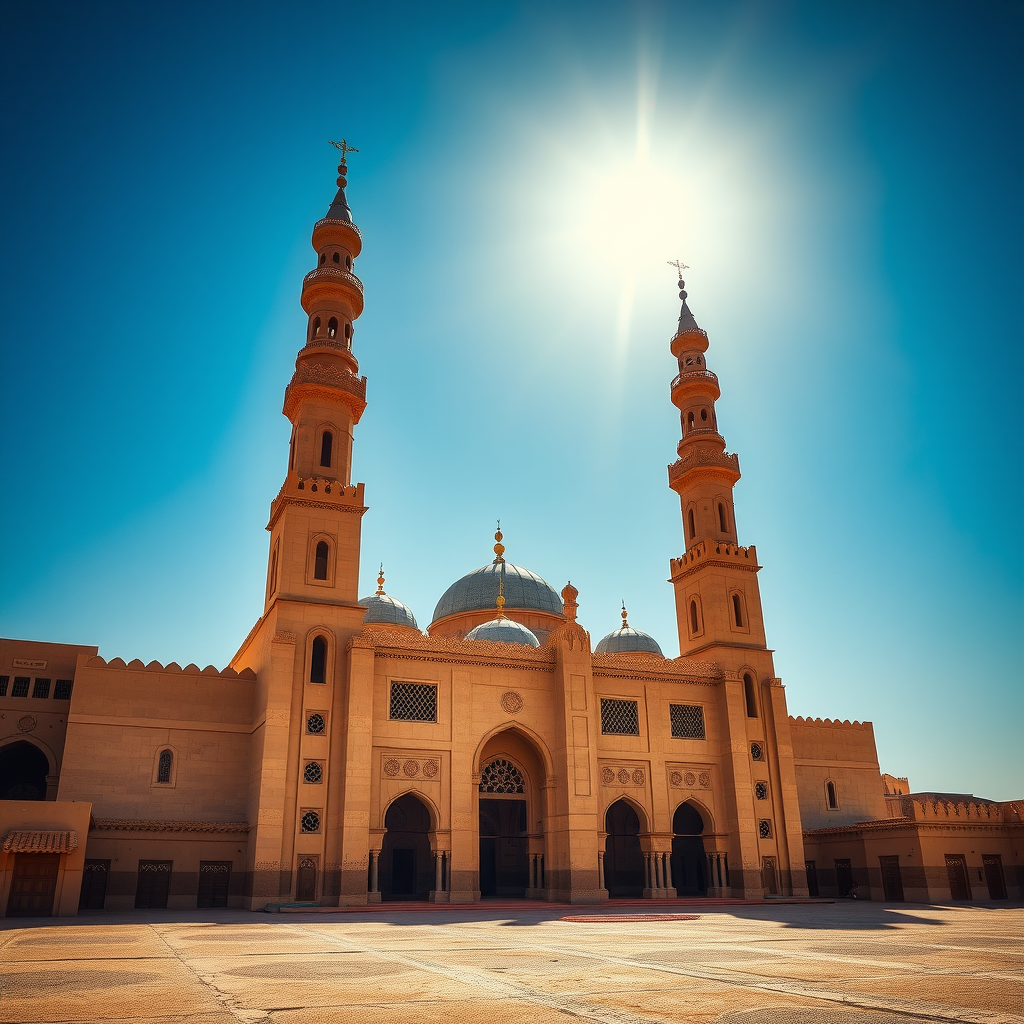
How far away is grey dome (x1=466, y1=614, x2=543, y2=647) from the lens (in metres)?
39.2

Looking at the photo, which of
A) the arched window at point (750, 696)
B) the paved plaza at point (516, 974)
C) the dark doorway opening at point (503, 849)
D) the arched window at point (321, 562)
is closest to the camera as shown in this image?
the paved plaza at point (516, 974)

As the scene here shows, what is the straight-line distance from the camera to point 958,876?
3030 centimetres

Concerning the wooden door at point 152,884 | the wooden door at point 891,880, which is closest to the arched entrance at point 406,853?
the wooden door at point 152,884

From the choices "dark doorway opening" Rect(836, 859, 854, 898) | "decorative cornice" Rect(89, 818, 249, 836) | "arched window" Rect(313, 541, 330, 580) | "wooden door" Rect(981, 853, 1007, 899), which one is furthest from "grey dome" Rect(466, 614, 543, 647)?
"wooden door" Rect(981, 853, 1007, 899)

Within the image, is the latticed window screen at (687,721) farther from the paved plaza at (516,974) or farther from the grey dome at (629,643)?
the paved plaza at (516,974)

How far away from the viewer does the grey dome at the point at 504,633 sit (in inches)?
1543

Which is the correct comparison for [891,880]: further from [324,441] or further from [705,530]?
[324,441]

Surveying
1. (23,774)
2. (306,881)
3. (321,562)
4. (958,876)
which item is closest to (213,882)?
(306,881)

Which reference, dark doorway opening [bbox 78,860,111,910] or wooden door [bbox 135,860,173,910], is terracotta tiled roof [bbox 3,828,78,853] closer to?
dark doorway opening [bbox 78,860,111,910]

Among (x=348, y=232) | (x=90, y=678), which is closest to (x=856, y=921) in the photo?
→ (x=90, y=678)

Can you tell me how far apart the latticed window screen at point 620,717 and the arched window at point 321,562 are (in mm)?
11796

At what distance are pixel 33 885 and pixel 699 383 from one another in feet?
109

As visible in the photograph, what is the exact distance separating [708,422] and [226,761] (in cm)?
2607

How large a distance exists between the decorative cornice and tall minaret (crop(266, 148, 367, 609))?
24.9 feet
